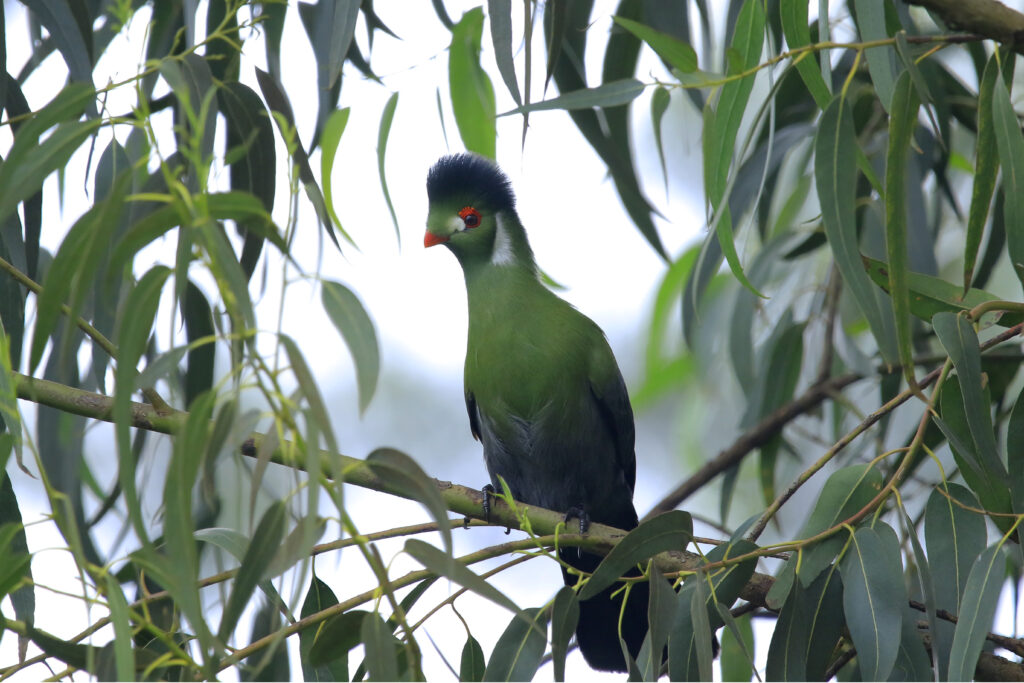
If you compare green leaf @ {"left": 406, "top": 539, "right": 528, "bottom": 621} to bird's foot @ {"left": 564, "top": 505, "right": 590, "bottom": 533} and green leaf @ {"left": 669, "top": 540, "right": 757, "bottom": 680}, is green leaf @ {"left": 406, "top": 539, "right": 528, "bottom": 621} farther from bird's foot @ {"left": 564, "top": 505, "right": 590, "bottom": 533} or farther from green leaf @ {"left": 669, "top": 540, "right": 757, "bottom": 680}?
bird's foot @ {"left": 564, "top": 505, "right": 590, "bottom": 533}

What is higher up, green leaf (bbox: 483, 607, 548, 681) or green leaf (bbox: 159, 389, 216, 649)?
green leaf (bbox: 159, 389, 216, 649)

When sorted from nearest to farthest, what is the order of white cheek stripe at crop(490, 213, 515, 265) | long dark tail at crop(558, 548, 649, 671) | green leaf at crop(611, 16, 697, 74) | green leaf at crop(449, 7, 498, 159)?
green leaf at crop(611, 16, 697, 74) → green leaf at crop(449, 7, 498, 159) → long dark tail at crop(558, 548, 649, 671) → white cheek stripe at crop(490, 213, 515, 265)

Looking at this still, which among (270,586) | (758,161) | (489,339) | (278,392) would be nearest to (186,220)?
(278,392)

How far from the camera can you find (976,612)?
5.35 feet

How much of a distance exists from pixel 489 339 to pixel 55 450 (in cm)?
121

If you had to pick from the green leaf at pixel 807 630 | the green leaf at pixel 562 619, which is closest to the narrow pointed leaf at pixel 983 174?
the green leaf at pixel 807 630

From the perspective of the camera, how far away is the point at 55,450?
2314 mm

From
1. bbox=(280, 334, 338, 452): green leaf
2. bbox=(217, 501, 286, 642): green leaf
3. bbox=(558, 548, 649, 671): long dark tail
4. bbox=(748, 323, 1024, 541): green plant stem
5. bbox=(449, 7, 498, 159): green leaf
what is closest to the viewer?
bbox=(280, 334, 338, 452): green leaf

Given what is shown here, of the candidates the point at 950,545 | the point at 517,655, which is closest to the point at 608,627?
the point at 517,655

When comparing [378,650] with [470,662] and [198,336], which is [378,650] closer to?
[470,662]

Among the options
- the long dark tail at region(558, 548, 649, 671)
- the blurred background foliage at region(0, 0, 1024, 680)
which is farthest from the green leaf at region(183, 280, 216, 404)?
the long dark tail at region(558, 548, 649, 671)

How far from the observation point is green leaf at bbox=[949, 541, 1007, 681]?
157 centimetres

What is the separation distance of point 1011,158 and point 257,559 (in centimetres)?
137

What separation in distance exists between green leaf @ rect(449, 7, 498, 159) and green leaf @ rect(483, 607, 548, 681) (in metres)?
1.03
